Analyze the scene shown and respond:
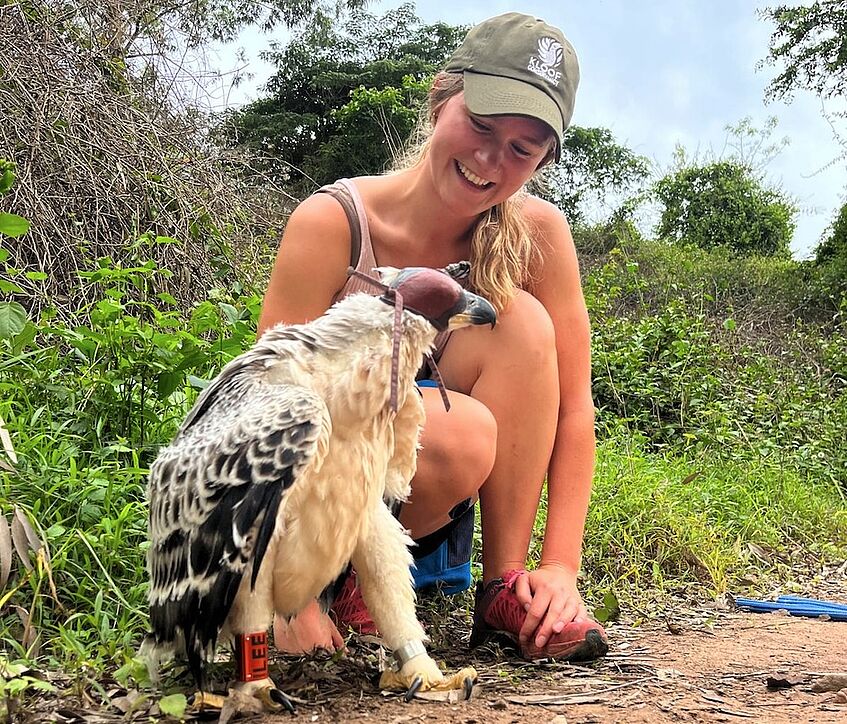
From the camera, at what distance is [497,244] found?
272 centimetres

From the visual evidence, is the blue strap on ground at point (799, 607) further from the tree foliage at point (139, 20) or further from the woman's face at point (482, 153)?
the tree foliage at point (139, 20)

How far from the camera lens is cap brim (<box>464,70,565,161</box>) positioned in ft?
7.86

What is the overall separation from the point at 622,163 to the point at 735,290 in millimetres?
7692

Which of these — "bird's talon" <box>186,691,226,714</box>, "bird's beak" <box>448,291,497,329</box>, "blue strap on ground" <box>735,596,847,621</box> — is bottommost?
"bird's talon" <box>186,691,226,714</box>

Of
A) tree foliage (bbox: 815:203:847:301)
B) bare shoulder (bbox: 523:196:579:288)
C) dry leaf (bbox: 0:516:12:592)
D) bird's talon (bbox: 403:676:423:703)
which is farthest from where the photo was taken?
tree foliage (bbox: 815:203:847:301)

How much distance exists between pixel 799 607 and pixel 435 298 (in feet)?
8.58

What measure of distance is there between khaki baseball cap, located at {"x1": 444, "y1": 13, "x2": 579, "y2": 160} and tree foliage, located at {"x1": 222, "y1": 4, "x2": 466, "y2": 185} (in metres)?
11.4

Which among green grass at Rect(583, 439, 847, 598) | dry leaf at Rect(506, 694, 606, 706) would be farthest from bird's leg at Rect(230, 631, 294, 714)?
green grass at Rect(583, 439, 847, 598)

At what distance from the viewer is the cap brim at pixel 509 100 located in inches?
94.3

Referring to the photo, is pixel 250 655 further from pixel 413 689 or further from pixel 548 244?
pixel 548 244

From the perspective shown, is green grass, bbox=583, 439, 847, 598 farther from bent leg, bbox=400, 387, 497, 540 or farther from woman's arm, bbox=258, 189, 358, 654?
woman's arm, bbox=258, 189, 358, 654

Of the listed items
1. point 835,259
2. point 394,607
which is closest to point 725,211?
point 835,259

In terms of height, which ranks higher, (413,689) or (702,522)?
(702,522)

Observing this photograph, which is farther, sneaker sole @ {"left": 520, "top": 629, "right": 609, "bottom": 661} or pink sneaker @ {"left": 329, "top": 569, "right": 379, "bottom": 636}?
pink sneaker @ {"left": 329, "top": 569, "right": 379, "bottom": 636}
